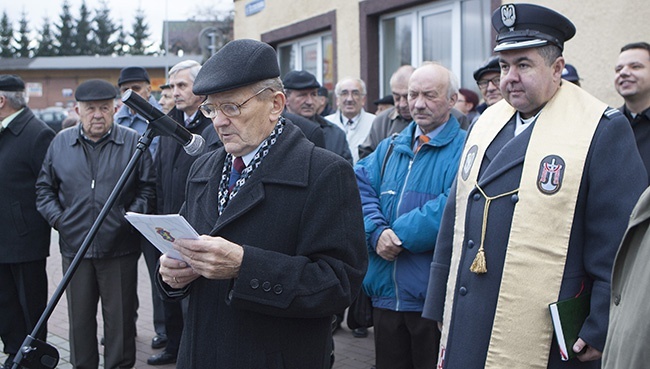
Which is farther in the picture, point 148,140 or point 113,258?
point 113,258

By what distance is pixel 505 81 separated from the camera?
2.88 m

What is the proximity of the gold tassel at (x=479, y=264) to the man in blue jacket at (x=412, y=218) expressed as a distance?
3.09ft

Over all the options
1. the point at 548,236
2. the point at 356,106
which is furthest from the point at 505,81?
the point at 356,106

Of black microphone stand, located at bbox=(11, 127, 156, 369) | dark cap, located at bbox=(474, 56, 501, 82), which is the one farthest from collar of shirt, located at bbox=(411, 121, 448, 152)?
black microphone stand, located at bbox=(11, 127, 156, 369)

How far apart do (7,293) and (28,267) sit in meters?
0.28

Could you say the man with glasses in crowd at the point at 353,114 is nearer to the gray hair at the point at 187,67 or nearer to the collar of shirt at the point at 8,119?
the gray hair at the point at 187,67

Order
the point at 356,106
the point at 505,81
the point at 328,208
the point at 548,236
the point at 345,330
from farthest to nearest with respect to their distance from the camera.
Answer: the point at 356,106
the point at 345,330
the point at 505,81
the point at 548,236
the point at 328,208

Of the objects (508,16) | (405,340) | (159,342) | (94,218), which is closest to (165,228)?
(508,16)

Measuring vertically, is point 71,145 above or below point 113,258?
above

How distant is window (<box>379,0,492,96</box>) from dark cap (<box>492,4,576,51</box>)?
5258 millimetres

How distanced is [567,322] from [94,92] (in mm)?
3751

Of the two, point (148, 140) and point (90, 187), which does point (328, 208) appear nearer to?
point (148, 140)

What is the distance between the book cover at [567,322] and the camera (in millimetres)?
2617

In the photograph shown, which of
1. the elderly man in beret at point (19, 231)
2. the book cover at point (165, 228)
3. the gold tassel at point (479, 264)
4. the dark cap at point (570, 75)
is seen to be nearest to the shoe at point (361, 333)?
the elderly man in beret at point (19, 231)
